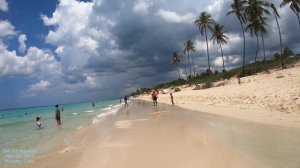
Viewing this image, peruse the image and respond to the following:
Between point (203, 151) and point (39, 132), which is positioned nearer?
point (203, 151)

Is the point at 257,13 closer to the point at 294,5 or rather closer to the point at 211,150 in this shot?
the point at 294,5

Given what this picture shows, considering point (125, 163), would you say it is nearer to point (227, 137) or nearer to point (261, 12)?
point (227, 137)

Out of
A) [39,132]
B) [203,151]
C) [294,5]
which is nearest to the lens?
[203,151]

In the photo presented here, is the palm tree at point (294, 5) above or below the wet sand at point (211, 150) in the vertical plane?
above

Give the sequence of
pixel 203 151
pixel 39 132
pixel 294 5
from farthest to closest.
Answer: pixel 294 5
pixel 39 132
pixel 203 151

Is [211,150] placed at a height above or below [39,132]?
above

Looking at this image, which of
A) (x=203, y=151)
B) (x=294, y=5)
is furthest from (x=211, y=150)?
(x=294, y=5)

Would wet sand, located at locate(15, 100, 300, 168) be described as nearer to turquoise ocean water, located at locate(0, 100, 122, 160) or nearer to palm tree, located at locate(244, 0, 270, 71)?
turquoise ocean water, located at locate(0, 100, 122, 160)

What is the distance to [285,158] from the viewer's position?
7227mm

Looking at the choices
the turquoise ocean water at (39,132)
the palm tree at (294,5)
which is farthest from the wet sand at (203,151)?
the palm tree at (294,5)

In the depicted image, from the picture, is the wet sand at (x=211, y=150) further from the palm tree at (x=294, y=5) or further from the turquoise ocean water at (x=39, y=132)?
the palm tree at (x=294, y=5)

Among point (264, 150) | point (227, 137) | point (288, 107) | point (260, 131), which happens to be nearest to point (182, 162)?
point (264, 150)

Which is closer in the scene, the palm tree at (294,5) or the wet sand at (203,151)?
the wet sand at (203,151)

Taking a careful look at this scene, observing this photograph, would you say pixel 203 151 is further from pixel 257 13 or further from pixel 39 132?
pixel 257 13
